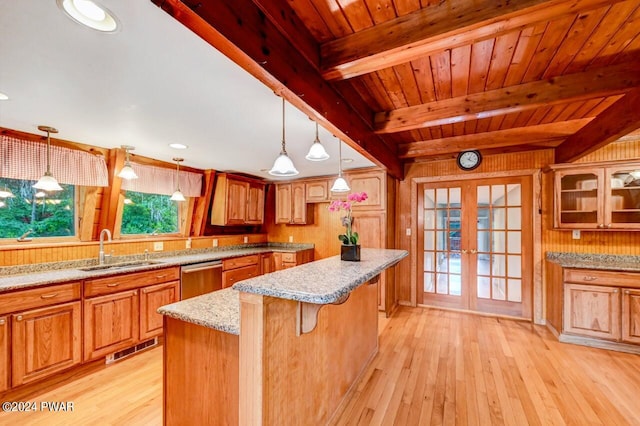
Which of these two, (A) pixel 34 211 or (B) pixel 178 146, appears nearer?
(A) pixel 34 211

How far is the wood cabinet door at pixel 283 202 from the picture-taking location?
5020 millimetres

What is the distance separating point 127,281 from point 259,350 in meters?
2.25

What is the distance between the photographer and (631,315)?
281 centimetres

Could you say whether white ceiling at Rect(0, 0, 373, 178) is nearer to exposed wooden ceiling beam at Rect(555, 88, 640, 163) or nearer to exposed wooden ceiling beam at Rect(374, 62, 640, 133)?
exposed wooden ceiling beam at Rect(374, 62, 640, 133)

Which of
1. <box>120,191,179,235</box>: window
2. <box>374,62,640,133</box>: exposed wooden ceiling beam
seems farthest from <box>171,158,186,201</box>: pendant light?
<box>374,62,640,133</box>: exposed wooden ceiling beam

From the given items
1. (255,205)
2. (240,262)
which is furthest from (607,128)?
(255,205)

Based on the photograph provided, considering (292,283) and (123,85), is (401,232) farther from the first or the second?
(123,85)

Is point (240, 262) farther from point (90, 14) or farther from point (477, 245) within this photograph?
point (477, 245)

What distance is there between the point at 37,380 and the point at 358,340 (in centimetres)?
261

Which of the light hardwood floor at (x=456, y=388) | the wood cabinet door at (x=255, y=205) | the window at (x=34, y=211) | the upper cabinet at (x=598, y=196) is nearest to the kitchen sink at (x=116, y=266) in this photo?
the window at (x=34, y=211)

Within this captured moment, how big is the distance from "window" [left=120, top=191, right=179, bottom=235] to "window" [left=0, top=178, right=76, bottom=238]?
0.53 m

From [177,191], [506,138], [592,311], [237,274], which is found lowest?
[592,311]

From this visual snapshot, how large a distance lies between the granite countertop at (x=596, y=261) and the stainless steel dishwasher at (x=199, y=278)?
13.7 ft

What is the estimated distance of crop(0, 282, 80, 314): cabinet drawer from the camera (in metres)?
2.03
